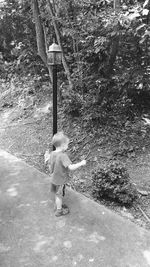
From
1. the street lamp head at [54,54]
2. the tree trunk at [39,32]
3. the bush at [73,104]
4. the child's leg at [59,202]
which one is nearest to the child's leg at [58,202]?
the child's leg at [59,202]

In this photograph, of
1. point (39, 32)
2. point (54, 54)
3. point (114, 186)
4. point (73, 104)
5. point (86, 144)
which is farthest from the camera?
point (39, 32)

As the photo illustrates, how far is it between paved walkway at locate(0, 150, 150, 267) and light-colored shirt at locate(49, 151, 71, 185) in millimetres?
488

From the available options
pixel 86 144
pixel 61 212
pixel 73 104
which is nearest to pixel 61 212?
pixel 61 212

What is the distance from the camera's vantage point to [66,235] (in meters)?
2.74

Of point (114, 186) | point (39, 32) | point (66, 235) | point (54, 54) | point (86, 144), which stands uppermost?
point (39, 32)

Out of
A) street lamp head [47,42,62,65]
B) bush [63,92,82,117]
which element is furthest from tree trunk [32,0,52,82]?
street lamp head [47,42,62,65]

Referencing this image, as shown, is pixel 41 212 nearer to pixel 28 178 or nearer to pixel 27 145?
pixel 28 178

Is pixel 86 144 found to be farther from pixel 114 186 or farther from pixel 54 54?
pixel 54 54

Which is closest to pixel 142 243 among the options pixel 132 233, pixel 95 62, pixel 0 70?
pixel 132 233

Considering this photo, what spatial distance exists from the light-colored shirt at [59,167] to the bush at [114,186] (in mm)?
585

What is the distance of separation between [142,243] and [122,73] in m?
3.57

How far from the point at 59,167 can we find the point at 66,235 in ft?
2.56

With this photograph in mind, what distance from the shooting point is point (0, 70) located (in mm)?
10430

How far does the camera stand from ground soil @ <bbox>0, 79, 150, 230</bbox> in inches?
146
